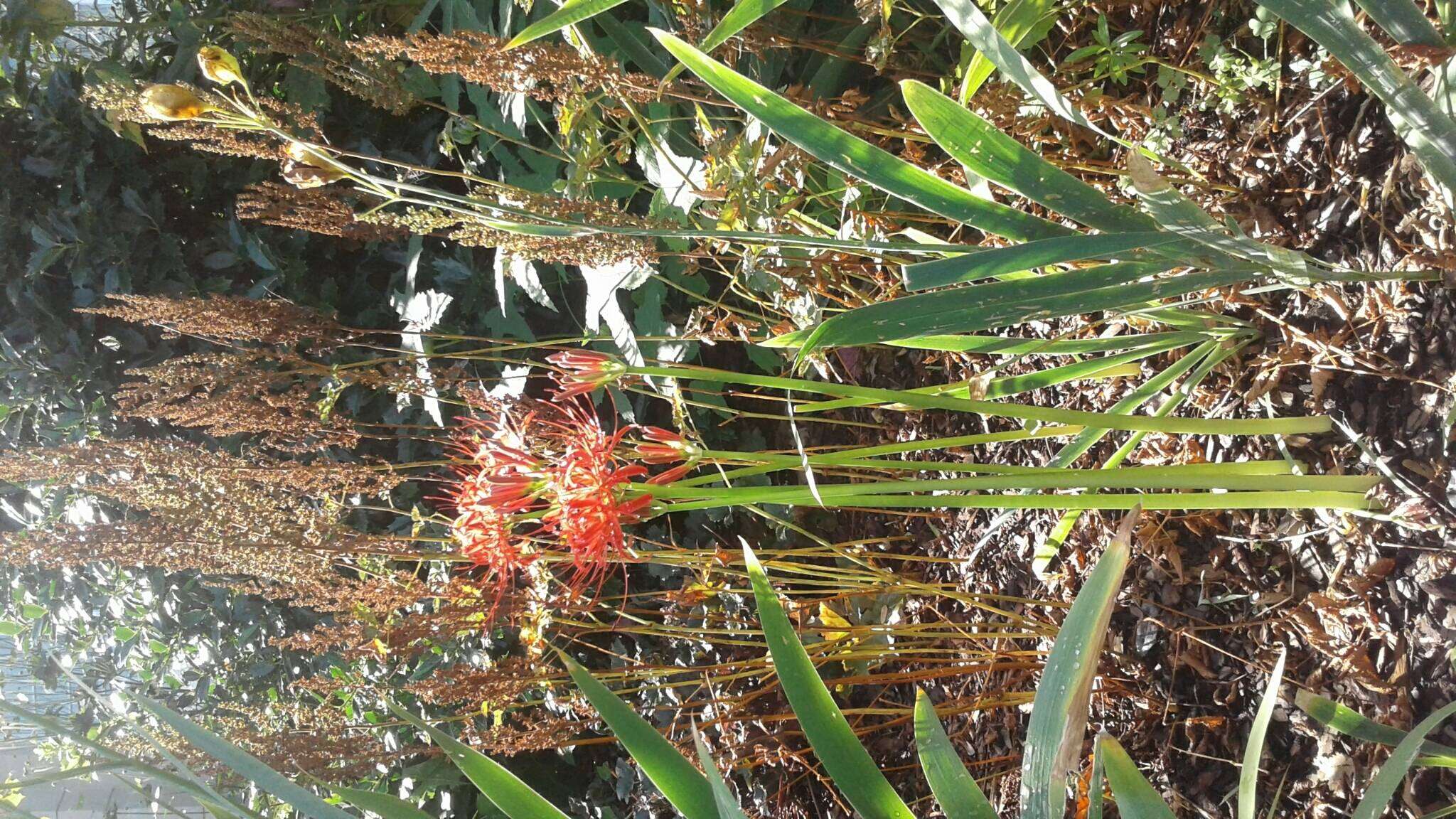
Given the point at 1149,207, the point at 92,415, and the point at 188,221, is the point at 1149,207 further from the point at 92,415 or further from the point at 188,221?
the point at 92,415

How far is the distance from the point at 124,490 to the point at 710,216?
92cm

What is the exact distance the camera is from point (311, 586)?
4.72ft

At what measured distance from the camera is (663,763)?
68cm

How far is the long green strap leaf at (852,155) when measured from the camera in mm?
711

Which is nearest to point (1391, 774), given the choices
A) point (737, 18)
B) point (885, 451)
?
point (885, 451)

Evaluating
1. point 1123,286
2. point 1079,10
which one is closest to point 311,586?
point 1123,286

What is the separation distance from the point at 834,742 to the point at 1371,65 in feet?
1.84

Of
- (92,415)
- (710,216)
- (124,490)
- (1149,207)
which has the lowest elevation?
(92,415)

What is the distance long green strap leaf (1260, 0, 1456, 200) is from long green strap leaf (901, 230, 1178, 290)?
0.47 ft

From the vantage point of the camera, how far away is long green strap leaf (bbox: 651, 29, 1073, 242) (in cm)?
71

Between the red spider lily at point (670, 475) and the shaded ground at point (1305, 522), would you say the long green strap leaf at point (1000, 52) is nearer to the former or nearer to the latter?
the shaded ground at point (1305, 522)

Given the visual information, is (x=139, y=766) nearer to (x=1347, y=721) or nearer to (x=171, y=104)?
(x=171, y=104)

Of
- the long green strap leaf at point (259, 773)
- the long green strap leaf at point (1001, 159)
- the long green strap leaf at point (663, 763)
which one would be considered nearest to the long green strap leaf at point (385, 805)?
the long green strap leaf at point (259, 773)

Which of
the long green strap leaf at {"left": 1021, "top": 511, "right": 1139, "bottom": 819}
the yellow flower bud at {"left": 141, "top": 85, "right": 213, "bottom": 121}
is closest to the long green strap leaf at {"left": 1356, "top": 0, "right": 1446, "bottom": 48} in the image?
the long green strap leaf at {"left": 1021, "top": 511, "right": 1139, "bottom": 819}
